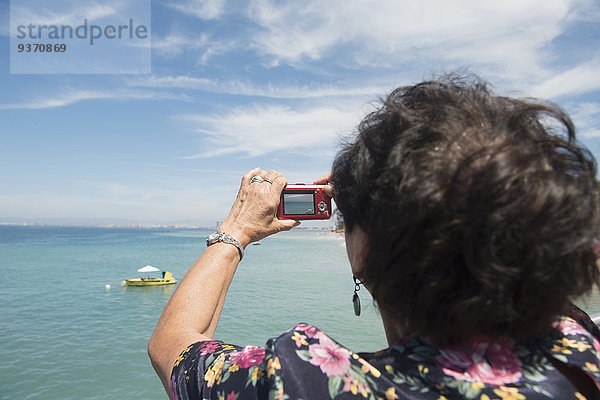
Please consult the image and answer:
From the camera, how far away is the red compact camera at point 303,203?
1433 mm

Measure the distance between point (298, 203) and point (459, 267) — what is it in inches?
31.6

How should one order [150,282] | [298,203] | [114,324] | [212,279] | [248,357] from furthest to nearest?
[150,282] → [114,324] → [298,203] → [212,279] → [248,357]

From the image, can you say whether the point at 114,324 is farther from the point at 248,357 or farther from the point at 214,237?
the point at 248,357

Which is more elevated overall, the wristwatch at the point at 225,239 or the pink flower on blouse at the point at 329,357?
the wristwatch at the point at 225,239

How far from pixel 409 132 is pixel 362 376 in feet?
1.57

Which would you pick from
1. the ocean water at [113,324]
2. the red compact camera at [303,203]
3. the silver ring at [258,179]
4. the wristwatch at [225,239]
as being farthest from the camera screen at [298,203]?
the ocean water at [113,324]

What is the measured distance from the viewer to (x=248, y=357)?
0.79 m

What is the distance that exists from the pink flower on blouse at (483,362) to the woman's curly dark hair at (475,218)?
3cm

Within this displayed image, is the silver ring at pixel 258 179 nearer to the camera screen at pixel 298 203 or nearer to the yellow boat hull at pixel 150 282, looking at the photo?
the camera screen at pixel 298 203

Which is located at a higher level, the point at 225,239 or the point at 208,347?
the point at 225,239

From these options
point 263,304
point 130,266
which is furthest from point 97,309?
point 130,266

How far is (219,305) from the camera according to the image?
3.84 feet

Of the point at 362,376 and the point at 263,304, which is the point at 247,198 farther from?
the point at 263,304

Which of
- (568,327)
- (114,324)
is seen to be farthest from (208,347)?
(114,324)
